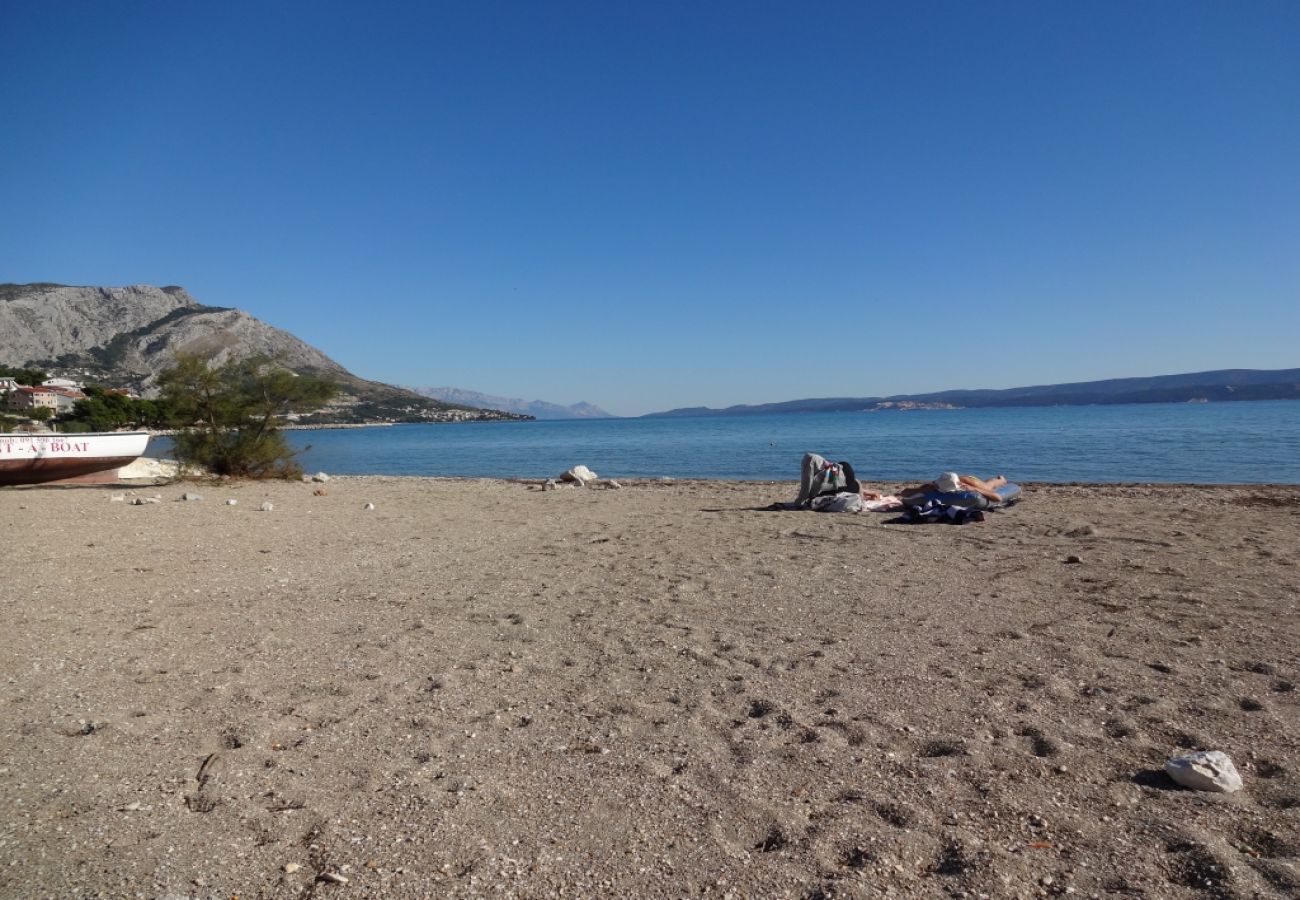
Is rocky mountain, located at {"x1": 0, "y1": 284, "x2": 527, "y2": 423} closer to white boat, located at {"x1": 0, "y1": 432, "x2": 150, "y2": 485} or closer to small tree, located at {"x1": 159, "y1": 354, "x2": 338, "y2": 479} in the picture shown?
small tree, located at {"x1": 159, "y1": 354, "x2": 338, "y2": 479}

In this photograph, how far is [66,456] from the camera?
47.5 feet

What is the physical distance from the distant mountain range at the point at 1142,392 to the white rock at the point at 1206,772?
151 metres

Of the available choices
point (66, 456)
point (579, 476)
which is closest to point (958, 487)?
point (579, 476)

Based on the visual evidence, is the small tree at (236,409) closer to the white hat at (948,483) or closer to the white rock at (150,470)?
the white rock at (150,470)

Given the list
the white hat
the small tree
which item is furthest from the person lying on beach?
the small tree

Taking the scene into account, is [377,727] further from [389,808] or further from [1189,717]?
[1189,717]

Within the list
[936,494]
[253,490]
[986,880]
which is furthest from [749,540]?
[253,490]

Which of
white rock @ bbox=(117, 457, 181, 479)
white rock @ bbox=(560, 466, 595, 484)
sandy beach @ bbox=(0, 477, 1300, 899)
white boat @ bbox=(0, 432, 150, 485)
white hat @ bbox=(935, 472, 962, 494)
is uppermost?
white boat @ bbox=(0, 432, 150, 485)

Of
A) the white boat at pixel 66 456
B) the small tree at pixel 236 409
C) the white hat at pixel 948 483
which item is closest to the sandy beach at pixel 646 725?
the white hat at pixel 948 483

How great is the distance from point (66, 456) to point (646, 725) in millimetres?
15413

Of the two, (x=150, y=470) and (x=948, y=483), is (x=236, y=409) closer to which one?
(x=150, y=470)

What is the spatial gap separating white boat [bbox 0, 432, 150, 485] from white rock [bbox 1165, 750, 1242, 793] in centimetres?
1702

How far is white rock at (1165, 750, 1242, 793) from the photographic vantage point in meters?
2.90

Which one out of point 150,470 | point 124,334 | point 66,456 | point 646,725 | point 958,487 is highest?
point 124,334
